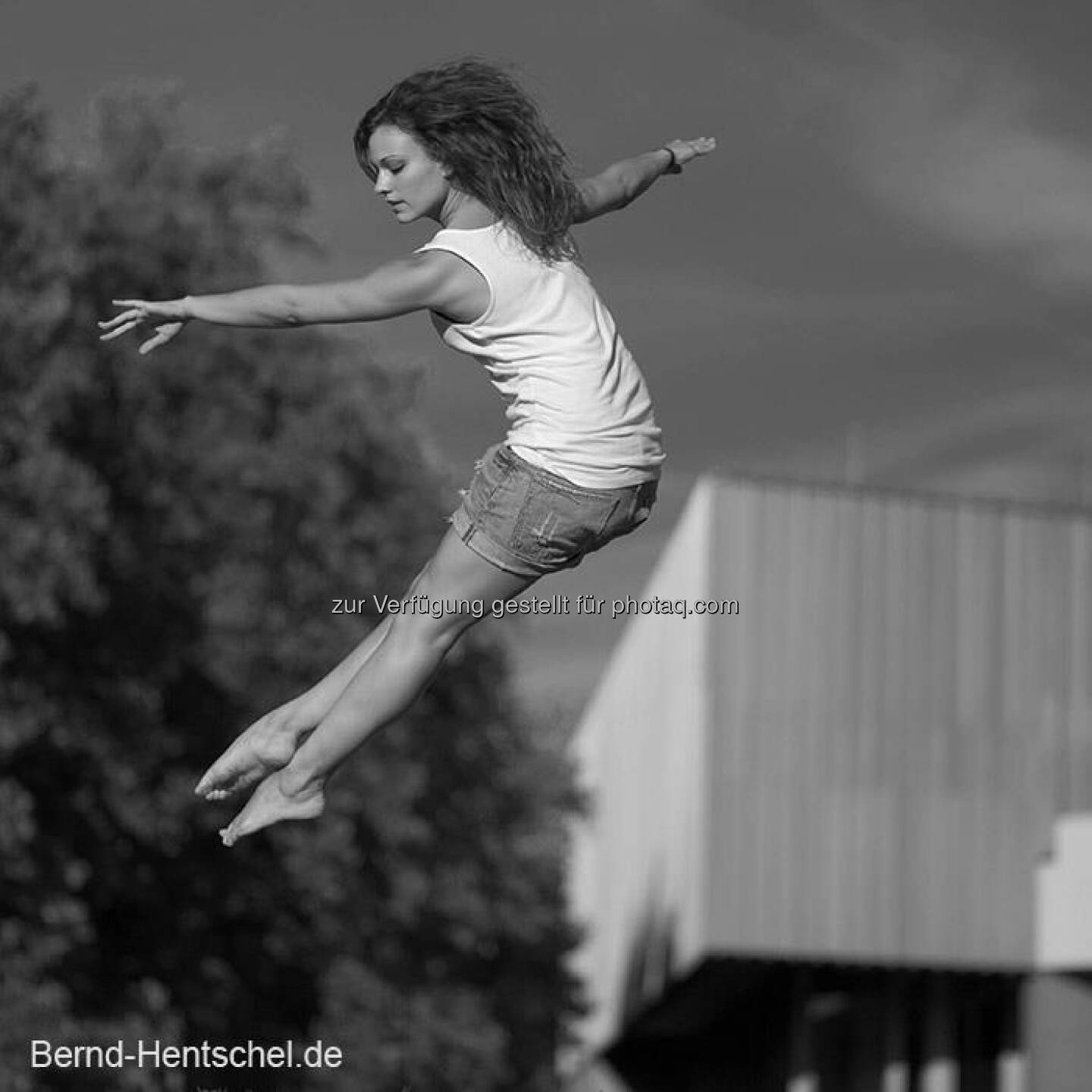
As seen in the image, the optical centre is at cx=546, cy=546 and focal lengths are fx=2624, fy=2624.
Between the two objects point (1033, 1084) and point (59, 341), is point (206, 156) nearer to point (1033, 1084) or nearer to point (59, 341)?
point (59, 341)

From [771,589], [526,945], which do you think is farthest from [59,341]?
[771,589]

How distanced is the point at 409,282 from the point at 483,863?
916 inches

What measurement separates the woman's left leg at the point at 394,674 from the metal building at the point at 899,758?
2539 centimetres

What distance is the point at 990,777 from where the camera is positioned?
3366 cm

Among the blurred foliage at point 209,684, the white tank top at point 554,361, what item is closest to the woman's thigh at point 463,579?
the white tank top at point 554,361

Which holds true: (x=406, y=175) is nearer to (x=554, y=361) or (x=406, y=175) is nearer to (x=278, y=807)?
(x=554, y=361)

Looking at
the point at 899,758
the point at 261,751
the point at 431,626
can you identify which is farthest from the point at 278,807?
the point at 899,758

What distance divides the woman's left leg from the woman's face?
3.01ft

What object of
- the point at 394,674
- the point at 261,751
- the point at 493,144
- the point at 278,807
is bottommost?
the point at 278,807

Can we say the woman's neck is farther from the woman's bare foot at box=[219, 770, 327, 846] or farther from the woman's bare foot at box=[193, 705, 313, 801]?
the woman's bare foot at box=[219, 770, 327, 846]

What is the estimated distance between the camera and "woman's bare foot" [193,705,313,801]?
301 inches

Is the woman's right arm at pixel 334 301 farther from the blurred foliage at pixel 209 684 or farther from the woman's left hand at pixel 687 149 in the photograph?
Result: the blurred foliage at pixel 209 684

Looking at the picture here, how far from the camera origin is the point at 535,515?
23.3 ft

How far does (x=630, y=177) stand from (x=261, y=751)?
6.56 feet
